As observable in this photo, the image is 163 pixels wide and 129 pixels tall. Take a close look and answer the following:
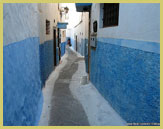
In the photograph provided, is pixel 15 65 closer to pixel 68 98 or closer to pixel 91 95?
pixel 68 98

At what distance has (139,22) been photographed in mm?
3516

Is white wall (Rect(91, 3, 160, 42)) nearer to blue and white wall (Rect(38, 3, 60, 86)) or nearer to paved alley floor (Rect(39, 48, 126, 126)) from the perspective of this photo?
paved alley floor (Rect(39, 48, 126, 126))

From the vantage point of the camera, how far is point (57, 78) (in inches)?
Result: 363

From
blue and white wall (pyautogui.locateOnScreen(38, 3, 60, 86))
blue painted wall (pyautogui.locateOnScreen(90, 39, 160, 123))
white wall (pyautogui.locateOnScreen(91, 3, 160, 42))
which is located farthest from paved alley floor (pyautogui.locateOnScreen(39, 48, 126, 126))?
white wall (pyautogui.locateOnScreen(91, 3, 160, 42))

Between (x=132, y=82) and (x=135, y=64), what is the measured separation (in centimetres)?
46

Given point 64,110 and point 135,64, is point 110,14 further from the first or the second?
point 64,110

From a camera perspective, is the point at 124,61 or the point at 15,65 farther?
the point at 124,61

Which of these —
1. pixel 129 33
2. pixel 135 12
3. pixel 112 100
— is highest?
pixel 135 12

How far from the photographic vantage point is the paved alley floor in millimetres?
4555

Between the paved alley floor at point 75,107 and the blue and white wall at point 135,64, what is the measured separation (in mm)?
380

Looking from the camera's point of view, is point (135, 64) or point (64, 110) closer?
point (135, 64)

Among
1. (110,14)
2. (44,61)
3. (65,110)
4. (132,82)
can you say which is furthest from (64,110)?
(110,14)

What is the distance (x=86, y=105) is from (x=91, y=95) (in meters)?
0.98

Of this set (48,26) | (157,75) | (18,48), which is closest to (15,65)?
(18,48)
